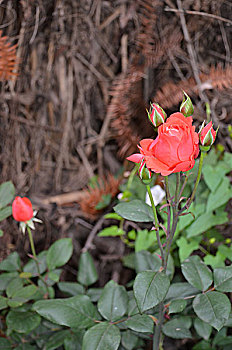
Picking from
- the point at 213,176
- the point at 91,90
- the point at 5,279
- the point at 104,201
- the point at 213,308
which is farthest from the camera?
the point at 91,90

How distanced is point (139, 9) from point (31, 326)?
98 cm

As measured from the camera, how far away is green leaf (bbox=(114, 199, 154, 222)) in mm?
619

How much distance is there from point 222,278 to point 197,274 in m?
0.05

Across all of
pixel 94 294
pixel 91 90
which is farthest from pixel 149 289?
pixel 91 90

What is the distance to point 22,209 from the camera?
0.72 m

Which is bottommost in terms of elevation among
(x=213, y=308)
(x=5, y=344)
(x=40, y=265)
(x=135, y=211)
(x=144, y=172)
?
(x=5, y=344)

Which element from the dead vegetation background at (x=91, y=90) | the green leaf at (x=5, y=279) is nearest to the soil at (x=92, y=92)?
the dead vegetation background at (x=91, y=90)

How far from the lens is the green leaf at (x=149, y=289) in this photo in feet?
1.75

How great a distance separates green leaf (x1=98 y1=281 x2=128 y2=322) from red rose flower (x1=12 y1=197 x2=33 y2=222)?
0.21 m

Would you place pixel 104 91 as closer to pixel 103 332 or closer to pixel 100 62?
pixel 100 62

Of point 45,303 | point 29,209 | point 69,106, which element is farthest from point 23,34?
point 45,303

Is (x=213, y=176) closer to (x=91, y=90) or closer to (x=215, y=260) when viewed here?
(x=215, y=260)

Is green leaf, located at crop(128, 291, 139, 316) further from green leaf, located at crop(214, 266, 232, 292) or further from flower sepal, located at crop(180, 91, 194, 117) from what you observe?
flower sepal, located at crop(180, 91, 194, 117)

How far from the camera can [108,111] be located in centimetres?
129
